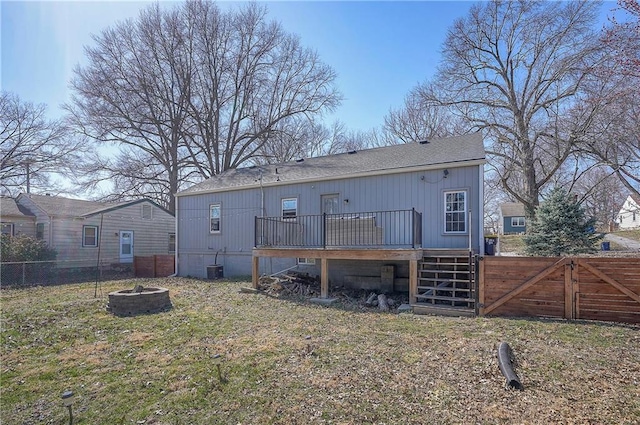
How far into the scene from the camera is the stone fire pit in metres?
7.66

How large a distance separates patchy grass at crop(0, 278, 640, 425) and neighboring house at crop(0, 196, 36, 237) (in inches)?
471

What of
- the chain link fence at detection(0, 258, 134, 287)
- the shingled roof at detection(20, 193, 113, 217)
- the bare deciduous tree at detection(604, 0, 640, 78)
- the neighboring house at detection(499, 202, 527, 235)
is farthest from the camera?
the neighboring house at detection(499, 202, 527, 235)

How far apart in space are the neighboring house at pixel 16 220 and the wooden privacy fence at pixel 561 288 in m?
19.3

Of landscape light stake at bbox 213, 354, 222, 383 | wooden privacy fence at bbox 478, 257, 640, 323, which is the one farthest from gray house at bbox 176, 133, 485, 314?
landscape light stake at bbox 213, 354, 222, 383

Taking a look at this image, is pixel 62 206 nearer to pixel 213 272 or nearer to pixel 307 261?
pixel 213 272

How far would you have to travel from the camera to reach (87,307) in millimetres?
8242

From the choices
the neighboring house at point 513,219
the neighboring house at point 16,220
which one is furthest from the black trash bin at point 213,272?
the neighboring house at point 513,219

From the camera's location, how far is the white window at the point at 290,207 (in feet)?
40.7

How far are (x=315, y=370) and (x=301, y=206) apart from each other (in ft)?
26.8

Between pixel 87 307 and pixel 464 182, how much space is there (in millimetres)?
9964

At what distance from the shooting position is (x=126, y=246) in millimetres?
18250

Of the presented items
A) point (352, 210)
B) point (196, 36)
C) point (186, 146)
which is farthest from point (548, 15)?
point (186, 146)

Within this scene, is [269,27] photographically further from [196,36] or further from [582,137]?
[582,137]

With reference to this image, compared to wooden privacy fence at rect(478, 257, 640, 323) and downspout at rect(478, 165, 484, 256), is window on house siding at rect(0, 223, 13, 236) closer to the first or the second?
downspout at rect(478, 165, 484, 256)
